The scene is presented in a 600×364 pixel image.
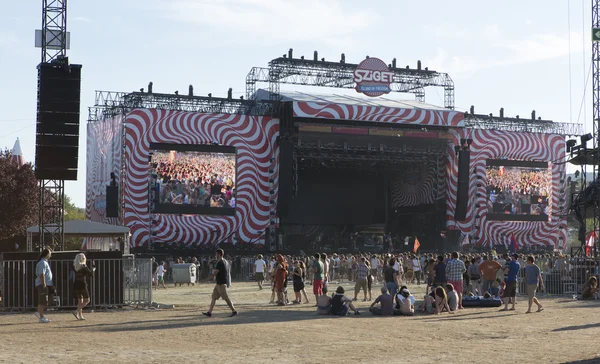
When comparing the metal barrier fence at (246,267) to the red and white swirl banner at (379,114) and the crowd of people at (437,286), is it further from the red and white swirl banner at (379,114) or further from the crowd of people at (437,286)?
the crowd of people at (437,286)

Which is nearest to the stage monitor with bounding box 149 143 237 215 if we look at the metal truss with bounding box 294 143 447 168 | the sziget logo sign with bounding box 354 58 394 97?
the metal truss with bounding box 294 143 447 168

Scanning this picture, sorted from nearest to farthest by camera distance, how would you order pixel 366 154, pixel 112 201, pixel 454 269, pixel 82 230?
pixel 454 269 → pixel 82 230 → pixel 112 201 → pixel 366 154

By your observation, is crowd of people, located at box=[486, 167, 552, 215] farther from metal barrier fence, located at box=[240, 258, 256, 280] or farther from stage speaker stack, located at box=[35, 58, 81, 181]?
stage speaker stack, located at box=[35, 58, 81, 181]

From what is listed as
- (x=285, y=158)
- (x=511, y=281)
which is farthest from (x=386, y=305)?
(x=285, y=158)

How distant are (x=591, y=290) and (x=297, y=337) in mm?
12836

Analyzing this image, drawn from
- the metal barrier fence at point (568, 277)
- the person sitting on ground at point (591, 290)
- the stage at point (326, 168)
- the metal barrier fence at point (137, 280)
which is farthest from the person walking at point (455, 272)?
the stage at point (326, 168)

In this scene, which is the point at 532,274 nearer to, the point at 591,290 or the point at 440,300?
the point at 440,300

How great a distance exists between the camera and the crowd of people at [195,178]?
44.8 meters

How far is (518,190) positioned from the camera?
52.8 metres

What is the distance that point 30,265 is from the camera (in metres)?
19.9

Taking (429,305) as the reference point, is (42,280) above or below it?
above

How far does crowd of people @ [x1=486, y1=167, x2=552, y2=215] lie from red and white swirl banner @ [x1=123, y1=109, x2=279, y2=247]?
42.7 feet

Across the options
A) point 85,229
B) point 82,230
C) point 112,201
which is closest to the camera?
point 82,230

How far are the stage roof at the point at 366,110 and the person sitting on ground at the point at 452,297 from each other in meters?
26.5
